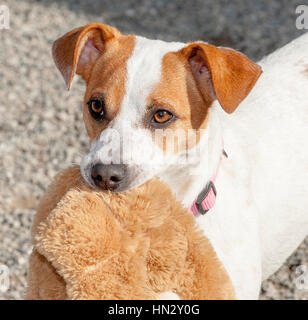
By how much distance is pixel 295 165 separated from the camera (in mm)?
3330

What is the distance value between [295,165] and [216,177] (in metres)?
0.72

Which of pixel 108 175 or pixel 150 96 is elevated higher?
pixel 150 96

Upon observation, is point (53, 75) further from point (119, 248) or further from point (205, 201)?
point (119, 248)

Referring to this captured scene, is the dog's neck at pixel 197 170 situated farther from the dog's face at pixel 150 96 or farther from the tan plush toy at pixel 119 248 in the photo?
the tan plush toy at pixel 119 248

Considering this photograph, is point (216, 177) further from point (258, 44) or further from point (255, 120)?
point (258, 44)

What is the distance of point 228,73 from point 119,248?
1.13 meters

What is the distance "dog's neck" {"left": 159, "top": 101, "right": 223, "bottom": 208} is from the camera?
2.72 metres

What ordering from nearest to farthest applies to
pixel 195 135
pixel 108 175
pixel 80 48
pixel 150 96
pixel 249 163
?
1. pixel 108 175
2. pixel 150 96
3. pixel 195 135
4. pixel 80 48
5. pixel 249 163

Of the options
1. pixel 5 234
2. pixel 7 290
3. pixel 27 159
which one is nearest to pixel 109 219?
pixel 7 290

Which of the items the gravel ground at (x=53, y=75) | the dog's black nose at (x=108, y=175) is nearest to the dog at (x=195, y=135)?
the dog's black nose at (x=108, y=175)

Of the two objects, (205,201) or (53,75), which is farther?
(53,75)

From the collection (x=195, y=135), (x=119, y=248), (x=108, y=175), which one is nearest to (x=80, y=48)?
(x=195, y=135)

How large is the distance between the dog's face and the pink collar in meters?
0.20

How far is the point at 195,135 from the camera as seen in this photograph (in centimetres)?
270
